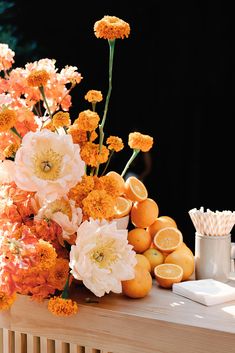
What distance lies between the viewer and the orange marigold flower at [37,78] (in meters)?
1.25

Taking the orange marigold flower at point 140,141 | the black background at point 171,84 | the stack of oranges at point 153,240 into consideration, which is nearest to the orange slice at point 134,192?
the stack of oranges at point 153,240

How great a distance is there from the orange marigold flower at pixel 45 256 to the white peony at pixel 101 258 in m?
0.04

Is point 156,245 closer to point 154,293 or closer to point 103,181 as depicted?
point 154,293

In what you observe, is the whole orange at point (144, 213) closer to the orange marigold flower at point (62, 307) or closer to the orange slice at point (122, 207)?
the orange slice at point (122, 207)

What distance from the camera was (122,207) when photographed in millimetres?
1454

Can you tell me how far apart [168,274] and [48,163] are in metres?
0.38

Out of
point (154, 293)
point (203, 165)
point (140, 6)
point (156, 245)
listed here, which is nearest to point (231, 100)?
point (203, 165)

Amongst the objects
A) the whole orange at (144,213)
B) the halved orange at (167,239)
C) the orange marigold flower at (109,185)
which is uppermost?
the orange marigold flower at (109,185)

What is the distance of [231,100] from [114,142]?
0.72 metres

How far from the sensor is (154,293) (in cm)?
133

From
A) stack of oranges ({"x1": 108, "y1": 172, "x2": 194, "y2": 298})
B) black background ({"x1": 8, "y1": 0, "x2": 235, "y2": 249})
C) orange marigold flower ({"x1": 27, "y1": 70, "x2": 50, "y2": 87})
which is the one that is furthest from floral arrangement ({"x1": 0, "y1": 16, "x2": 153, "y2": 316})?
black background ({"x1": 8, "y1": 0, "x2": 235, "y2": 249})

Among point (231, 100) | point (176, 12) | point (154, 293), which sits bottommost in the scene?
point (154, 293)

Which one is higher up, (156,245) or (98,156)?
(98,156)

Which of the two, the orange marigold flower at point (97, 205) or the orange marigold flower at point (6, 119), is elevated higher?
the orange marigold flower at point (6, 119)
